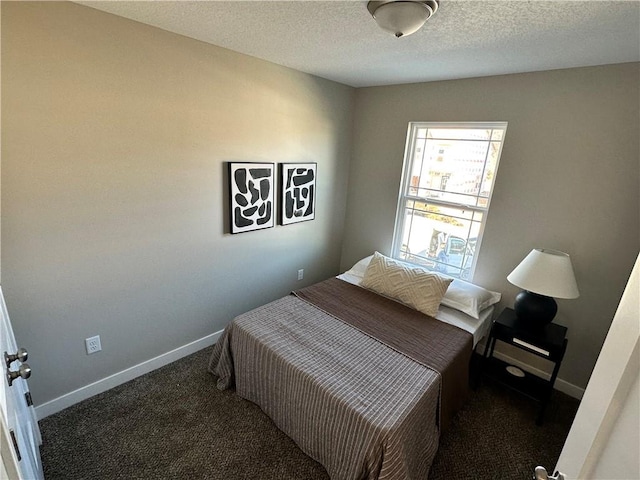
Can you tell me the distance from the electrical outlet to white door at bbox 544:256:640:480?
2361mm

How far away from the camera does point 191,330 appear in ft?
8.03

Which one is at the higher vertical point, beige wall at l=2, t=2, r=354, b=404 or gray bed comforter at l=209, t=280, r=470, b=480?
beige wall at l=2, t=2, r=354, b=404

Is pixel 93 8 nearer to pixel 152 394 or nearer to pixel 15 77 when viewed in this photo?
pixel 15 77

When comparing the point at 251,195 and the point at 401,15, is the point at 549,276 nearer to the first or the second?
the point at 401,15

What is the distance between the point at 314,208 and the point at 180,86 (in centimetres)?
155

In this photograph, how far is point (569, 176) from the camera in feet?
6.92

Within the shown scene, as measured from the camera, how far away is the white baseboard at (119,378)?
6.09 feet

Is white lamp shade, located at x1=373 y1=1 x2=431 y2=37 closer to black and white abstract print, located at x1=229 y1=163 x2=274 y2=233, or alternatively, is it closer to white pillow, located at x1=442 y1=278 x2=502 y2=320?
black and white abstract print, located at x1=229 y1=163 x2=274 y2=233

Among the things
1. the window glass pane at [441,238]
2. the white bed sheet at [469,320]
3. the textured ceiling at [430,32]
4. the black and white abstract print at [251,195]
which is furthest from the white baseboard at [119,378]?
the textured ceiling at [430,32]

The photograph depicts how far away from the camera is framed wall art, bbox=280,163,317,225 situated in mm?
2692

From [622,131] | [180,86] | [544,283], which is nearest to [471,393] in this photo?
[544,283]

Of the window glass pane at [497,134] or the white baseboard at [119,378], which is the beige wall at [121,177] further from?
the window glass pane at [497,134]

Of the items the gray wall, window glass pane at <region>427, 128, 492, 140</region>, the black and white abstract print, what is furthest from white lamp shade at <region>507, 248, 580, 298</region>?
the black and white abstract print

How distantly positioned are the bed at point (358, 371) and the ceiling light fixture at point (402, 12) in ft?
5.55
